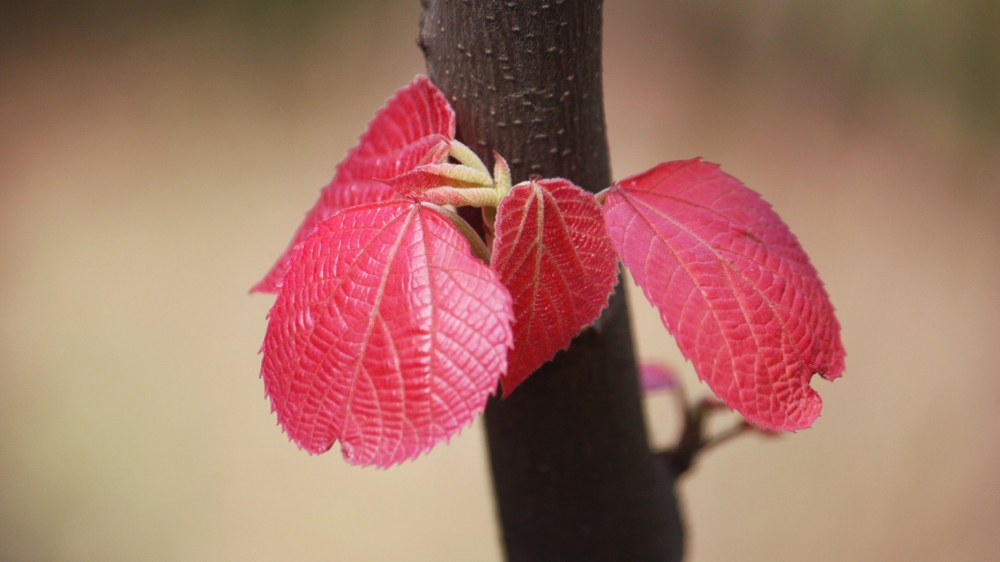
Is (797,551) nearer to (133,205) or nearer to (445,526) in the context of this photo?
(445,526)

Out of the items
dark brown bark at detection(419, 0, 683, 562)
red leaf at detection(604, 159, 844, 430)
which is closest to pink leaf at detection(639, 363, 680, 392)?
dark brown bark at detection(419, 0, 683, 562)

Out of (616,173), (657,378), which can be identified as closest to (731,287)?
(657,378)

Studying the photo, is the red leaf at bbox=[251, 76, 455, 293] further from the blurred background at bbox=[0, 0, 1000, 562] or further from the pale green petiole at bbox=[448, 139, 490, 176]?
the blurred background at bbox=[0, 0, 1000, 562]

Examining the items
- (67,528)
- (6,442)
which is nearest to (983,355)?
(67,528)

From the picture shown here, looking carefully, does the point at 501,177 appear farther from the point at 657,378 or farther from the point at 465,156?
the point at 657,378

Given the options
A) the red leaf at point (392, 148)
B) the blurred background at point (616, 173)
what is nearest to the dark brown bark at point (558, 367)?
the red leaf at point (392, 148)

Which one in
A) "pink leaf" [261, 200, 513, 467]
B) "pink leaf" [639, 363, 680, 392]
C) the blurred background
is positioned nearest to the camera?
"pink leaf" [261, 200, 513, 467]
